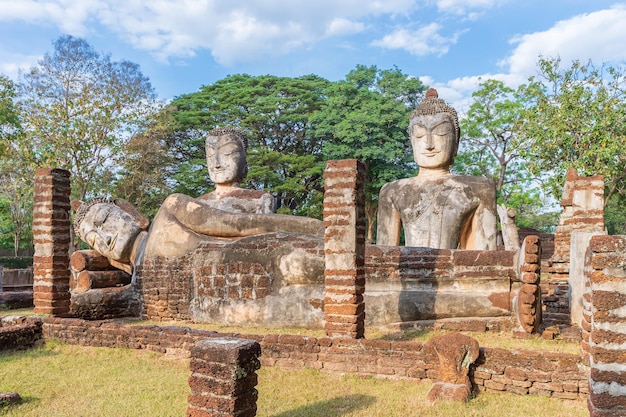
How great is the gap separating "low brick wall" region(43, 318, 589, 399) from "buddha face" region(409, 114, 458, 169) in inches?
210

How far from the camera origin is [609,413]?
331cm

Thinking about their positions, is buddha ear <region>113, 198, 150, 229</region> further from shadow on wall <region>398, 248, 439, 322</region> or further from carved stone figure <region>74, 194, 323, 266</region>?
shadow on wall <region>398, 248, 439, 322</region>

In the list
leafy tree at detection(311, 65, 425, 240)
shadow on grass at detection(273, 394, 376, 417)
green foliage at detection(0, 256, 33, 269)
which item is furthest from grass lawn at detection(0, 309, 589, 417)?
green foliage at detection(0, 256, 33, 269)

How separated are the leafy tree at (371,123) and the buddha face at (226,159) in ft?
36.8

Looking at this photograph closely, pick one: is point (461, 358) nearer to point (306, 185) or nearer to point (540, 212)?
point (306, 185)

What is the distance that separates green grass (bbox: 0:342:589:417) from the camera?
4.90 m

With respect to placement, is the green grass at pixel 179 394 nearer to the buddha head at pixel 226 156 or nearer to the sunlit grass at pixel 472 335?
the sunlit grass at pixel 472 335

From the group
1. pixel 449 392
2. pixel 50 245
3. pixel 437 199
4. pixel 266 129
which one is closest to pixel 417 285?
pixel 437 199

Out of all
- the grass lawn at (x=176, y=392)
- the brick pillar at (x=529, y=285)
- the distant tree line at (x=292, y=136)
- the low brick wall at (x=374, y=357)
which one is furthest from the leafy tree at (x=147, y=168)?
the brick pillar at (x=529, y=285)

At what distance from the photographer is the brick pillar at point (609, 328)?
3.31m

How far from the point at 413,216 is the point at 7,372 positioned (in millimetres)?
6900

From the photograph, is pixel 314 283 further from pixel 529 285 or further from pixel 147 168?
pixel 147 168

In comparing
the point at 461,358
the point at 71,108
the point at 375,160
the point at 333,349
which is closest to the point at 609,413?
the point at 461,358

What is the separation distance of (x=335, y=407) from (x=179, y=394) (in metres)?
1.58
